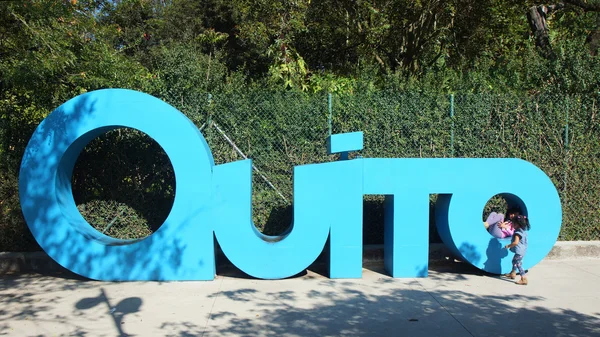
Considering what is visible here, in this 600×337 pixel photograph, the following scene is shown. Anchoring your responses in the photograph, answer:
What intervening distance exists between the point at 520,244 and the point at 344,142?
2582mm

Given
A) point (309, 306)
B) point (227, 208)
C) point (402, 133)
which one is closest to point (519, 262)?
point (402, 133)

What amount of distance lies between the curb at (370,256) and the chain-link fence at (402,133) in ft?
1.13

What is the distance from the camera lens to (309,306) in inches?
217

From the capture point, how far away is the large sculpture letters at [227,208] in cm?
644

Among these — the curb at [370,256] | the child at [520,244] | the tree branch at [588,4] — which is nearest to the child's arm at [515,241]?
the child at [520,244]

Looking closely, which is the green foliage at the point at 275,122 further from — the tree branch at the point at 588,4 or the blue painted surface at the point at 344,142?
Answer: the tree branch at the point at 588,4

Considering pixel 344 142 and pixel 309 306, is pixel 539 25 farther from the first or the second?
pixel 309 306

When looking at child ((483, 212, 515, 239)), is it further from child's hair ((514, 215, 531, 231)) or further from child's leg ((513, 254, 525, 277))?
child's leg ((513, 254, 525, 277))

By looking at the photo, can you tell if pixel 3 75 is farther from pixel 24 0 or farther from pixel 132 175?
pixel 132 175

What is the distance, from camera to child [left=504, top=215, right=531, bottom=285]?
6406mm

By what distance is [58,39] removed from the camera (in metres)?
6.52

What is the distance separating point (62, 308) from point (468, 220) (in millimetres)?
4971

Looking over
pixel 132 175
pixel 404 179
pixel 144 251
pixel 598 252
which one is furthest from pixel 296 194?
pixel 598 252

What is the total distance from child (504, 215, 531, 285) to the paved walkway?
226 millimetres
